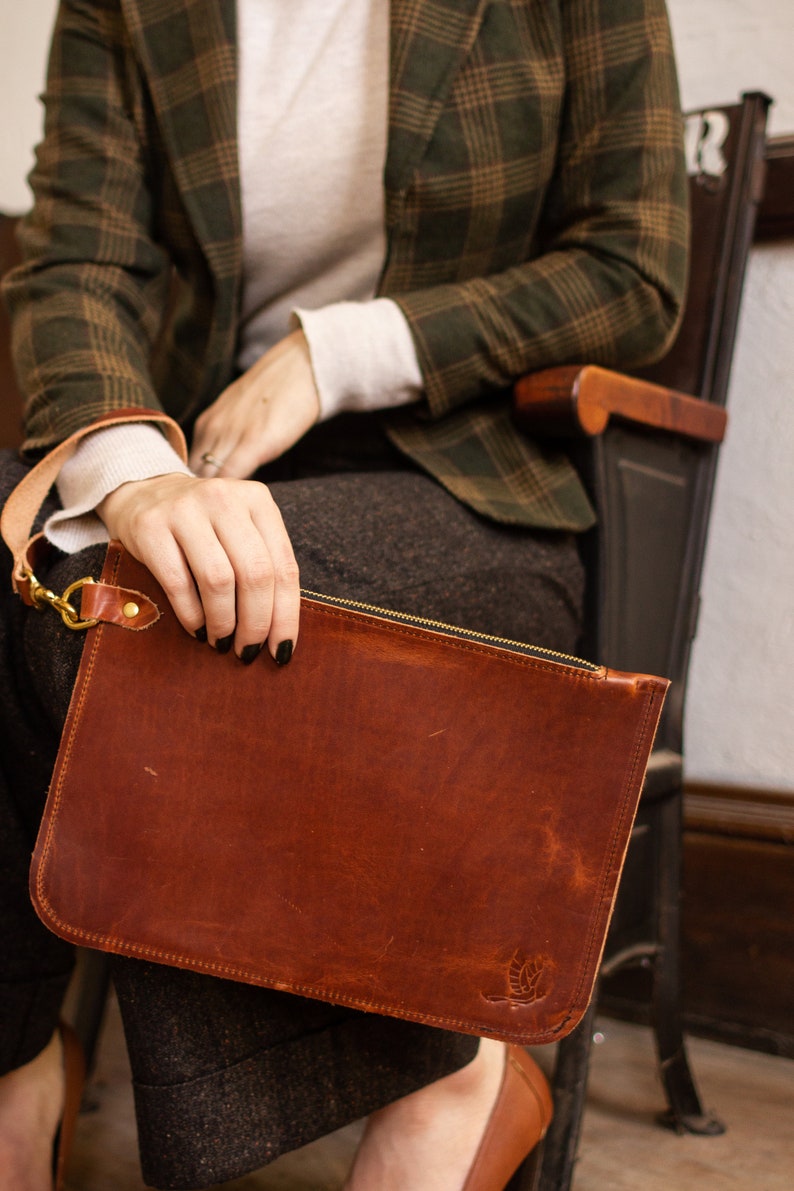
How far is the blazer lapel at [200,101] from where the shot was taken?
0.83 m

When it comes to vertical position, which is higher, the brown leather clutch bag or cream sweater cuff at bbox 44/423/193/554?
cream sweater cuff at bbox 44/423/193/554

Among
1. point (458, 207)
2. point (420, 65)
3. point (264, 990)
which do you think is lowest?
point (264, 990)

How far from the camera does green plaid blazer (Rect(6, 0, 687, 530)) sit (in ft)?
2.55

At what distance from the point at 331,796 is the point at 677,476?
0.57 m

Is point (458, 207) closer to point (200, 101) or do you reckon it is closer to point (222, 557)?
point (200, 101)

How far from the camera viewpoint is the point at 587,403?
74 cm

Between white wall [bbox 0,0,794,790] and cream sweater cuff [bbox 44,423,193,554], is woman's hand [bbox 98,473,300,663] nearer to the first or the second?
cream sweater cuff [bbox 44,423,193,554]

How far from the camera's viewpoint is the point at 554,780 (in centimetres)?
51

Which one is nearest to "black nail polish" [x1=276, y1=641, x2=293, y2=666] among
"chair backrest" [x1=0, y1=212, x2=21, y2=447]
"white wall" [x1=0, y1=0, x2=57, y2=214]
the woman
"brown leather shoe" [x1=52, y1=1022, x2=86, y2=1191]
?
the woman

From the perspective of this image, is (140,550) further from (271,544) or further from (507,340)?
(507,340)

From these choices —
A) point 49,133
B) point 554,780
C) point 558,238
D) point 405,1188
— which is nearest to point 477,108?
point 558,238

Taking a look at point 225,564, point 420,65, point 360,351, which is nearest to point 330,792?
point 225,564

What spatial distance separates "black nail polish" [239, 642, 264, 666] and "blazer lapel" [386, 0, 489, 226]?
0.50 metres

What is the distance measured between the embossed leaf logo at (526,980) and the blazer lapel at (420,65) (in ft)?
2.11
